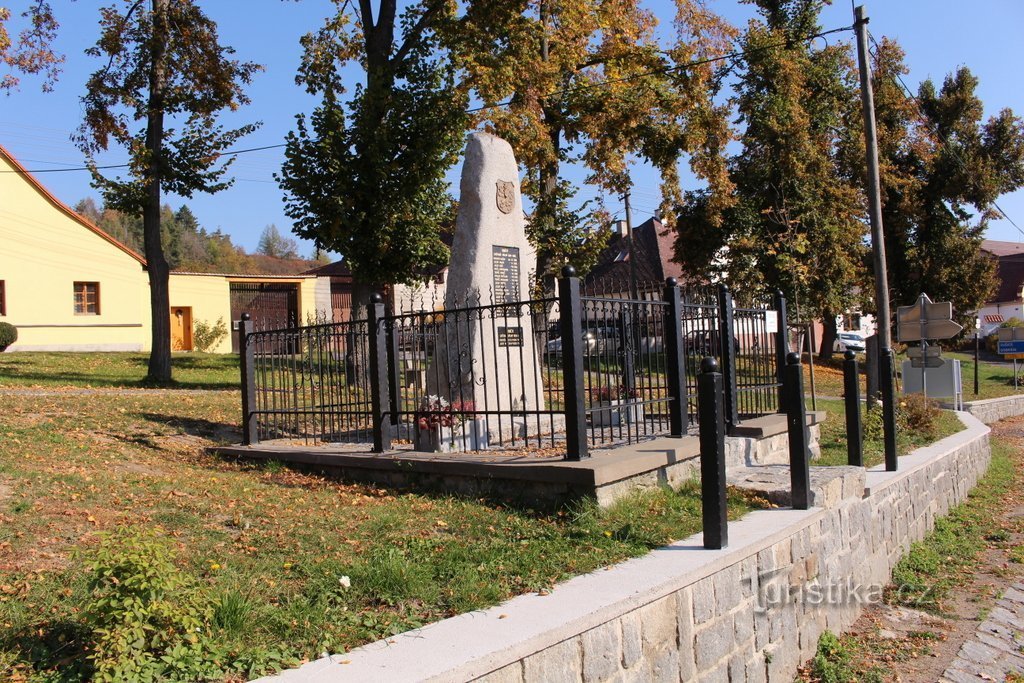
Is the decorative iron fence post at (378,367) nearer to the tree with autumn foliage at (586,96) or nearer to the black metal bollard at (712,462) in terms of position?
the black metal bollard at (712,462)

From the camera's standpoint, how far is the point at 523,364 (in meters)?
7.70

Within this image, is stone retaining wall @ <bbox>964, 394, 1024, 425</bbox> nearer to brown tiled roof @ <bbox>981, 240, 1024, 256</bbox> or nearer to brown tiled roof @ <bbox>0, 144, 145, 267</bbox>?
brown tiled roof @ <bbox>0, 144, 145, 267</bbox>

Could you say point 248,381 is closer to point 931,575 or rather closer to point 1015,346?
point 931,575

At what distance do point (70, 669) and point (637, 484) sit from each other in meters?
4.10

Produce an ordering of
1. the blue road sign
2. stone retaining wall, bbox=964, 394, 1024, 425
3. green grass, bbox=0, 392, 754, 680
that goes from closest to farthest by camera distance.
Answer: green grass, bbox=0, 392, 754, 680, stone retaining wall, bbox=964, 394, 1024, 425, the blue road sign

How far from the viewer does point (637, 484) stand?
6.29 meters

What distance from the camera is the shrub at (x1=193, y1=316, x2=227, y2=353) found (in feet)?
102

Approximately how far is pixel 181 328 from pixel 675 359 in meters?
28.2

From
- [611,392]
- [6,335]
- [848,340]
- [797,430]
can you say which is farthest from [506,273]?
[848,340]

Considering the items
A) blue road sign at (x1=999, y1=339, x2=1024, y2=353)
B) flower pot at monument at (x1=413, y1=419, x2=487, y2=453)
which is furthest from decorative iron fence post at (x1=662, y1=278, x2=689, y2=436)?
blue road sign at (x1=999, y1=339, x2=1024, y2=353)

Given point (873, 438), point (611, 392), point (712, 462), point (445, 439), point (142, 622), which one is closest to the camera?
point (142, 622)

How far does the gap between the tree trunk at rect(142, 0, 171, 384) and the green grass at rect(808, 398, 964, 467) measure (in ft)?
38.3

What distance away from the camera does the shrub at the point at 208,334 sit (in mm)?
31109

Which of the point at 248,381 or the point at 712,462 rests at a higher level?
the point at 248,381
